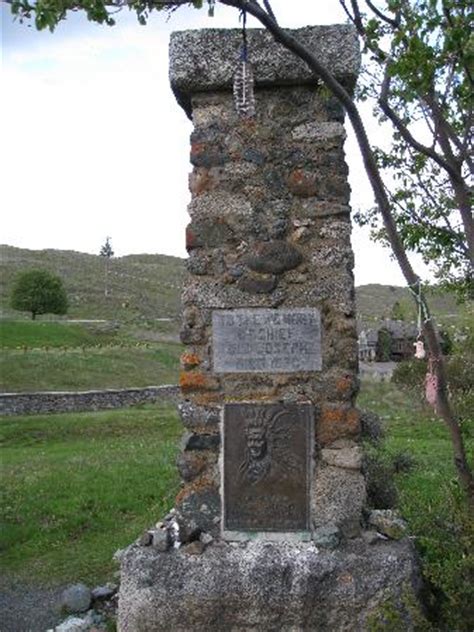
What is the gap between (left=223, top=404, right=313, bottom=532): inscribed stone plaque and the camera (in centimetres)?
494

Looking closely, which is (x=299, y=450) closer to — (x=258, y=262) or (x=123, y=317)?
(x=258, y=262)

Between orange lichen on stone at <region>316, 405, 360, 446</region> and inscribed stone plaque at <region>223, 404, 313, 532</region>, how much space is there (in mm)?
89

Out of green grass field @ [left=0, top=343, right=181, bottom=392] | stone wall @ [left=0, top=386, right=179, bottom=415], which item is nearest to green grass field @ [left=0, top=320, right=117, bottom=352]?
green grass field @ [left=0, top=343, right=181, bottom=392]

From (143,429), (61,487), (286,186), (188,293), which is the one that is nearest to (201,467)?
(188,293)

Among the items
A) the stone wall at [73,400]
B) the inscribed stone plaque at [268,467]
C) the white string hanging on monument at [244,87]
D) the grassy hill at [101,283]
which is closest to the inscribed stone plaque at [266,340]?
the inscribed stone plaque at [268,467]

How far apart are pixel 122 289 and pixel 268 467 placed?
73.7 metres

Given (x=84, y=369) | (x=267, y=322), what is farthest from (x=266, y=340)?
(x=84, y=369)

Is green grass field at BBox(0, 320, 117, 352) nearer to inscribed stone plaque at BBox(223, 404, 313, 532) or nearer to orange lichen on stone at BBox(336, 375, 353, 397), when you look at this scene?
inscribed stone plaque at BBox(223, 404, 313, 532)

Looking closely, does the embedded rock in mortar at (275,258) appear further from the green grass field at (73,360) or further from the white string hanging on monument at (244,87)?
the green grass field at (73,360)

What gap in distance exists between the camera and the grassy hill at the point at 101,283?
62.7m

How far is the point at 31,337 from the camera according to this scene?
40562mm

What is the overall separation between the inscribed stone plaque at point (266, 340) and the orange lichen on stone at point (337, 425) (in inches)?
12.7

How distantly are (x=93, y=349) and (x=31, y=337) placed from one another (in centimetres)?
598

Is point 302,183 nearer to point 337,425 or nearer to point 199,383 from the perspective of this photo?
point 199,383
